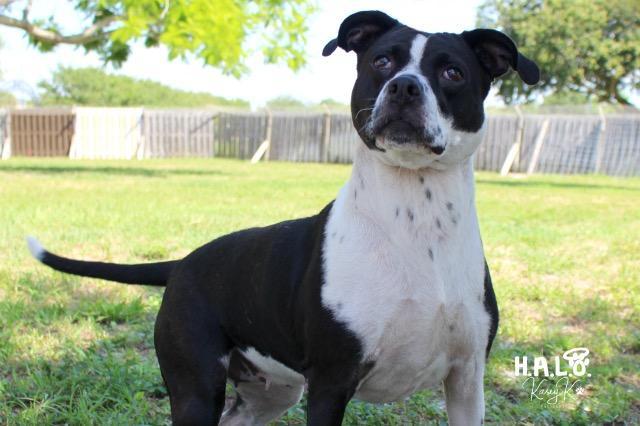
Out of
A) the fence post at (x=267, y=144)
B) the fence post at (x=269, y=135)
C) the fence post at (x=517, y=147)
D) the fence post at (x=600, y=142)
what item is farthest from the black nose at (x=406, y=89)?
the fence post at (x=269, y=135)

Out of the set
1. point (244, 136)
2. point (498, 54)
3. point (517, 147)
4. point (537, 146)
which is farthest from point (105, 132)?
point (498, 54)

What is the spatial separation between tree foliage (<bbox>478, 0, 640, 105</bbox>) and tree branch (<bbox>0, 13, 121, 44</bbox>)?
21.2m

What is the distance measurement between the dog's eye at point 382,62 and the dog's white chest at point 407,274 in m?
0.32

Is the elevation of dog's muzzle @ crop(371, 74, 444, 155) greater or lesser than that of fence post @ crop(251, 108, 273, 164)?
greater

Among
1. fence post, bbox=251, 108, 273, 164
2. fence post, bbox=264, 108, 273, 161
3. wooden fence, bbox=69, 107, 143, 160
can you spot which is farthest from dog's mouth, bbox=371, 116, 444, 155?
wooden fence, bbox=69, 107, 143, 160

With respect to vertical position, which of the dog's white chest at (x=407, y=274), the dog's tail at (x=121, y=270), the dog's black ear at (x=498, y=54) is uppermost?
the dog's black ear at (x=498, y=54)

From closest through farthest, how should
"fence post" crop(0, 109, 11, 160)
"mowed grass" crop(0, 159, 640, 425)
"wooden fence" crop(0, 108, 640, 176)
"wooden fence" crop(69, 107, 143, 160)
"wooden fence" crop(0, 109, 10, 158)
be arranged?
"mowed grass" crop(0, 159, 640, 425)
"wooden fence" crop(0, 108, 640, 176)
"fence post" crop(0, 109, 11, 160)
"wooden fence" crop(0, 109, 10, 158)
"wooden fence" crop(69, 107, 143, 160)

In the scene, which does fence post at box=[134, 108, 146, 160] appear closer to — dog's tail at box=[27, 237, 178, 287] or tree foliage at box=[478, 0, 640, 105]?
tree foliage at box=[478, 0, 640, 105]

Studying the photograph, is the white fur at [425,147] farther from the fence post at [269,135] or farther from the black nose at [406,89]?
the fence post at [269,135]

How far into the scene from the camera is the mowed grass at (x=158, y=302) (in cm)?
342

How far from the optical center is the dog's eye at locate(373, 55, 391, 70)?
2414 mm

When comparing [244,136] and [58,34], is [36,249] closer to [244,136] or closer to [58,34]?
[58,34]

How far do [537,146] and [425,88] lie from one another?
21.5m

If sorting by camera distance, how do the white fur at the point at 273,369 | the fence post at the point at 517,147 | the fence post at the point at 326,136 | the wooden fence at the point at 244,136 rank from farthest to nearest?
1. the fence post at the point at 326,136
2. the wooden fence at the point at 244,136
3. the fence post at the point at 517,147
4. the white fur at the point at 273,369
